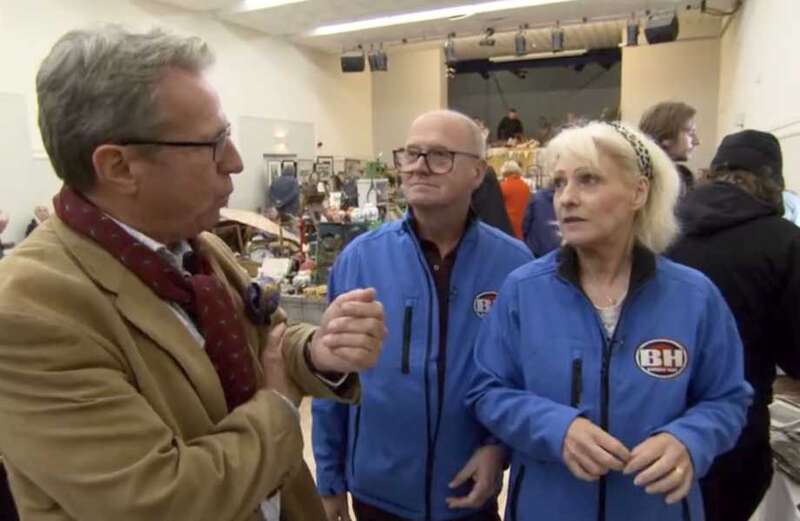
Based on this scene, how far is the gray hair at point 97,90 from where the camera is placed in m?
0.84

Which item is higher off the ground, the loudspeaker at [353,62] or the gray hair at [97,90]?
the loudspeaker at [353,62]

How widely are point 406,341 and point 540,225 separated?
2732 mm

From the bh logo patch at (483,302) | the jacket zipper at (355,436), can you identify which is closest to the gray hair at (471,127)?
the bh logo patch at (483,302)

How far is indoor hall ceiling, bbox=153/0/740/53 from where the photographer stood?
9516 mm

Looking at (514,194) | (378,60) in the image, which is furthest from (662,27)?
(514,194)

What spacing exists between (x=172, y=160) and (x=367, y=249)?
2.76 ft

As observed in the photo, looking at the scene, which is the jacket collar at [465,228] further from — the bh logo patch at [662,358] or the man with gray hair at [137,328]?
the man with gray hair at [137,328]

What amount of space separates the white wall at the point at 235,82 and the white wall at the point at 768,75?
15.5 feet

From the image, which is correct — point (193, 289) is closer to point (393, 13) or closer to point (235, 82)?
point (393, 13)

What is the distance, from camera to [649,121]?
3.07m

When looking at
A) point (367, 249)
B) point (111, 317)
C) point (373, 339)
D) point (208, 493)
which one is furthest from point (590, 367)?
point (111, 317)

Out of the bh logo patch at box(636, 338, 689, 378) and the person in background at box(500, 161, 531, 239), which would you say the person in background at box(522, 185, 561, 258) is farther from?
the bh logo patch at box(636, 338, 689, 378)

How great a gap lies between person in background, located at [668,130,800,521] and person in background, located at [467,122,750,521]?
45 centimetres

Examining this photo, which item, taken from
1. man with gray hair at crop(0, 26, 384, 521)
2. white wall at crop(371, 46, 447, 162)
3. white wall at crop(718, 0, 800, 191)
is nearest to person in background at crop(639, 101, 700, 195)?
white wall at crop(718, 0, 800, 191)
